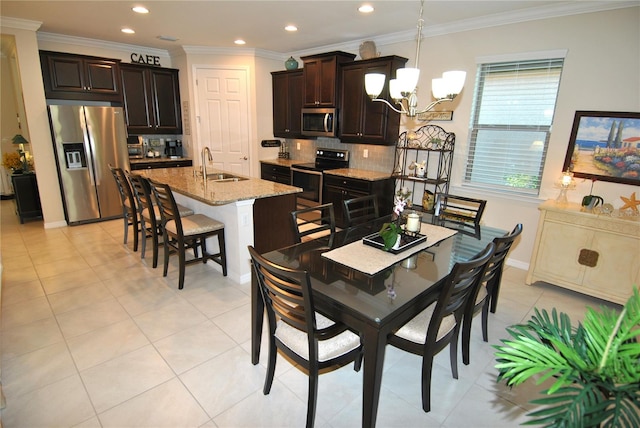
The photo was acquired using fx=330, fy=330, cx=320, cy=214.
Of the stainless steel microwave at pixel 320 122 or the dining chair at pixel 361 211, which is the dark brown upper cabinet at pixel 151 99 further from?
the dining chair at pixel 361 211

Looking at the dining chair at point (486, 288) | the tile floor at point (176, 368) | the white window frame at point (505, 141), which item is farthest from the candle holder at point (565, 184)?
the dining chair at point (486, 288)

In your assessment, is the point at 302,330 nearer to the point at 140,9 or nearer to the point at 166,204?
the point at 166,204

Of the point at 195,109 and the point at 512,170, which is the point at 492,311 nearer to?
the point at 512,170

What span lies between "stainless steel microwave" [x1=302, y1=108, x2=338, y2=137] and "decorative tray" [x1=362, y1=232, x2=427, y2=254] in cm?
306

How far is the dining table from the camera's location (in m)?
1.48

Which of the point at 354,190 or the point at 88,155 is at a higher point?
the point at 88,155

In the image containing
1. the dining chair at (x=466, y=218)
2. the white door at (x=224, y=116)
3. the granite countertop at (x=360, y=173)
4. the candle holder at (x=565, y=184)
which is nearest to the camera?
the dining chair at (x=466, y=218)

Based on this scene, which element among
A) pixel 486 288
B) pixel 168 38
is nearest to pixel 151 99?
pixel 168 38

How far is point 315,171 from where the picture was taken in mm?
5223

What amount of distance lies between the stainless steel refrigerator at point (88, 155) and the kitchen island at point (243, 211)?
1.94m

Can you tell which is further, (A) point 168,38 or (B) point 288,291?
(A) point 168,38

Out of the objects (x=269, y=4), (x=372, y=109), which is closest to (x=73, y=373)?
(x=269, y=4)

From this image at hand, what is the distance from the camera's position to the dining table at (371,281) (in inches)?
58.3

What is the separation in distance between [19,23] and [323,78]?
397 cm
